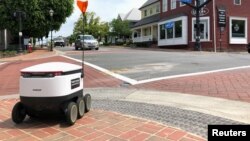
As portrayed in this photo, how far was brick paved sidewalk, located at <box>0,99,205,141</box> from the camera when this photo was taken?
5.43 metres

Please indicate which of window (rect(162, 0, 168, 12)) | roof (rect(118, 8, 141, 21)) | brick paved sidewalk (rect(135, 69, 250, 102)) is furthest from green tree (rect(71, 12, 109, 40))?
brick paved sidewalk (rect(135, 69, 250, 102))

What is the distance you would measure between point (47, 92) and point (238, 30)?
108 ft

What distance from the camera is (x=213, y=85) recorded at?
10.3m

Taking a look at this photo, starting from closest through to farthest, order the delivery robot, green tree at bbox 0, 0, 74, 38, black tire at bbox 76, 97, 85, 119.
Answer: the delivery robot < black tire at bbox 76, 97, 85, 119 < green tree at bbox 0, 0, 74, 38

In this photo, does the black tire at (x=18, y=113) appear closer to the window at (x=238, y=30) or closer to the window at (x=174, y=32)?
the window at (x=238, y=30)

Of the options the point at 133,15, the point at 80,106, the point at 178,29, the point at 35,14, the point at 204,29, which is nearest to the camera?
the point at 80,106

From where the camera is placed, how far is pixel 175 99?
852 cm

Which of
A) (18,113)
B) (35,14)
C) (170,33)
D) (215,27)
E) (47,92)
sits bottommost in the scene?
(18,113)

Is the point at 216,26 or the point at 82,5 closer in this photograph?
the point at 82,5

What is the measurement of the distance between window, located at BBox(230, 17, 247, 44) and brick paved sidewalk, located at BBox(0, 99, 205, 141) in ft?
101

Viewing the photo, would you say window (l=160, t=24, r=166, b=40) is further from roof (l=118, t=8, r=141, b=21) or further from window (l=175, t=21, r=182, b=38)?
roof (l=118, t=8, r=141, b=21)

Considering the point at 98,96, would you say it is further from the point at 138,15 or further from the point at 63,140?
the point at 138,15

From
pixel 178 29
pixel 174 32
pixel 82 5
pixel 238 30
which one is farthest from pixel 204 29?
pixel 82 5

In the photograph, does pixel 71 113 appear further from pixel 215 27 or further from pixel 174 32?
pixel 174 32
